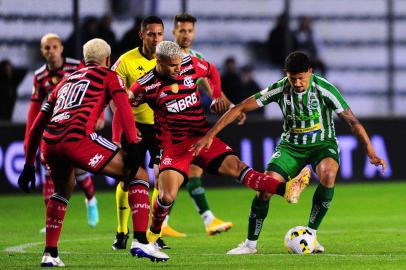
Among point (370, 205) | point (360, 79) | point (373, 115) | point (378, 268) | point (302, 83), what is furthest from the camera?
point (360, 79)

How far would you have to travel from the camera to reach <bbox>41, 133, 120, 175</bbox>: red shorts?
371 inches

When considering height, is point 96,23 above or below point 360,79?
above

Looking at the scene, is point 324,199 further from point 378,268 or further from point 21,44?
point 21,44

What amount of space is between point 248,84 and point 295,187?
9.53 m

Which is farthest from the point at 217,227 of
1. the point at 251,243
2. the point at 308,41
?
the point at 308,41

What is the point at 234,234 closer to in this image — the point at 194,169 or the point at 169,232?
the point at 169,232

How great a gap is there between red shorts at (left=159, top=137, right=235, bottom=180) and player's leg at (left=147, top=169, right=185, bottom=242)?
0.20ft

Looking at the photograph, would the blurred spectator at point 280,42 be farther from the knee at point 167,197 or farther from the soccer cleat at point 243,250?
the knee at point 167,197

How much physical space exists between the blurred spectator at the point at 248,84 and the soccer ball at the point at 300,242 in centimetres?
886

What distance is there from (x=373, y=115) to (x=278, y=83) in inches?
354

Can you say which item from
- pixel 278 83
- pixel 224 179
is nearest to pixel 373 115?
pixel 224 179

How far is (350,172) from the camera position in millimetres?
18922

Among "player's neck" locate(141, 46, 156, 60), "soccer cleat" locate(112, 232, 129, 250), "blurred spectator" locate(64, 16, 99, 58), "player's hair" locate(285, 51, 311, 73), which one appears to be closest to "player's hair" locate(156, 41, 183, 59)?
"player's hair" locate(285, 51, 311, 73)

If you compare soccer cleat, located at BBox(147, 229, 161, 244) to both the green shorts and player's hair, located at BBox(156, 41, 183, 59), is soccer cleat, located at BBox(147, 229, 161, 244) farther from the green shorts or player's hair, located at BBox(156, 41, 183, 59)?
player's hair, located at BBox(156, 41, 183, 59)
